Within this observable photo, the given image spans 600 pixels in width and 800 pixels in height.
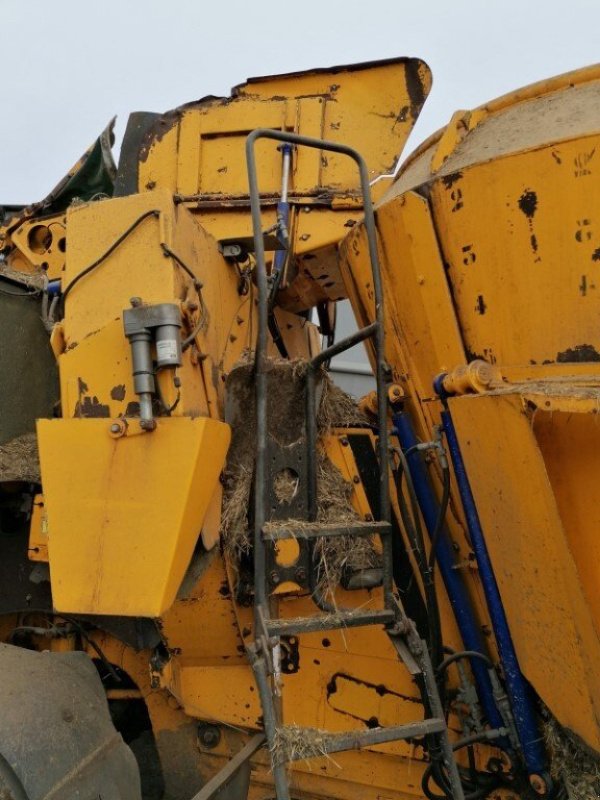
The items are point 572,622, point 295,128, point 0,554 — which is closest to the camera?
point 572,622

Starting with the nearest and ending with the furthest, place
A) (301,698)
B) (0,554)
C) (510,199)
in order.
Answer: (510,199)
(301,698)
(0,554)

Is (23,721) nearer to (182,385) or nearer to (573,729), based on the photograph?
(182,385)

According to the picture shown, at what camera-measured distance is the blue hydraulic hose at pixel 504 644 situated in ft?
7.43

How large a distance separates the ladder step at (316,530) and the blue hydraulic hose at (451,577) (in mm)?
325

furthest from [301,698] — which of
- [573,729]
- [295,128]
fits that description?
[295,128]

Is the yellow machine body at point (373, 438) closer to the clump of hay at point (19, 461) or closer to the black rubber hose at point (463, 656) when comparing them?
the black rubber hose at point (463, 656)

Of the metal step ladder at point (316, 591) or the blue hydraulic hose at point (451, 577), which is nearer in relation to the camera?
the metal step ladder at point (316, 591)

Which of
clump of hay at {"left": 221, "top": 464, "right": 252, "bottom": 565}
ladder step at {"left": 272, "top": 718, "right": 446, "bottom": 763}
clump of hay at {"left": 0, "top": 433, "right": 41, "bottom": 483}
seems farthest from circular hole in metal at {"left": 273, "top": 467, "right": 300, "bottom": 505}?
clump of hay at {"left": 0, "top": 433, "right": 41, "bottom": 483}

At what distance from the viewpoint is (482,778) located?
250 centimetres

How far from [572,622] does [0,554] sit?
7.61 ft

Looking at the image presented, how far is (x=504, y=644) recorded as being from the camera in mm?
2287

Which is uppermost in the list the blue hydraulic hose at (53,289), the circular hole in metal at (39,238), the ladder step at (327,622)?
the circular hole in metal at (39,238)

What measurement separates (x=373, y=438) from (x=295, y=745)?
1.24m

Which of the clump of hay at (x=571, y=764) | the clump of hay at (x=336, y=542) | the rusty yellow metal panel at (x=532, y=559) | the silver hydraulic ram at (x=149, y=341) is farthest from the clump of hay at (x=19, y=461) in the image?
the clump of hay at (x=571, y=764)
